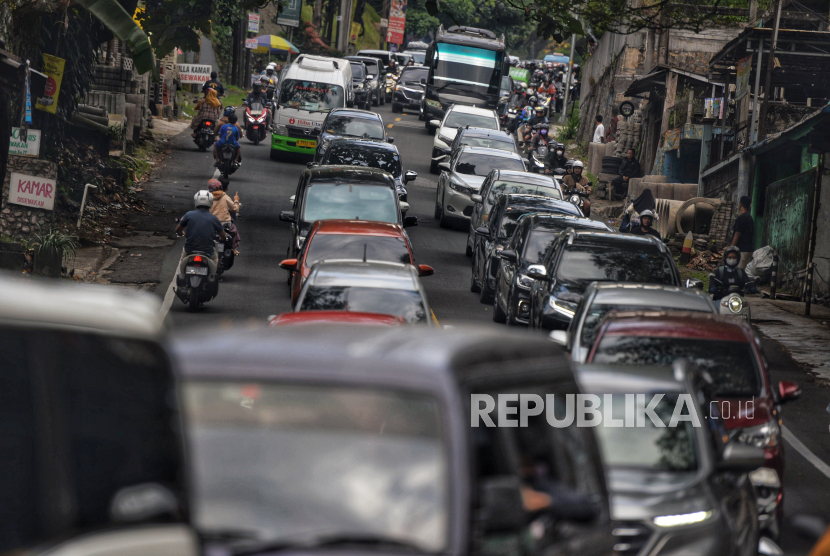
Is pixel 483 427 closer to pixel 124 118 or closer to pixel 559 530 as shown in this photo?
pixel 559 530

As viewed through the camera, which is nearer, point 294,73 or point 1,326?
point 1,326

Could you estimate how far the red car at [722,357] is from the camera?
8.36m

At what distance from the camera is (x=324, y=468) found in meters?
3.29

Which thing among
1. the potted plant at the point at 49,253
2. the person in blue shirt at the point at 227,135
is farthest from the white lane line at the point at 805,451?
the person in blue shirt at the point at 227,135

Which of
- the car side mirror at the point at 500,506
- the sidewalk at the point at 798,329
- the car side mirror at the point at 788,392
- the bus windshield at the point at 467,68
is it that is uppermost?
the bus windshield at the point at 467,68

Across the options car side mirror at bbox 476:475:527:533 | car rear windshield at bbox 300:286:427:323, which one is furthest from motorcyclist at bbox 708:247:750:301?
car side mirror at bbox 476:475:527:533

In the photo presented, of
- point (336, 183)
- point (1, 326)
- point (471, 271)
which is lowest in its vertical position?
point (471, 271)

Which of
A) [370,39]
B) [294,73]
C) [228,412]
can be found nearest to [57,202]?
[294,73]

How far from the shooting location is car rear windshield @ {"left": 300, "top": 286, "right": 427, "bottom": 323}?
11.6 m

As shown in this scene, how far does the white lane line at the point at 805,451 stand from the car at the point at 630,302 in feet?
5.69

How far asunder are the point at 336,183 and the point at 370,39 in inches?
2963

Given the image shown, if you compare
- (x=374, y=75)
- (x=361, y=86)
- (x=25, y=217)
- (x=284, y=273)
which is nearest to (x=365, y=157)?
(x=284, y=273)

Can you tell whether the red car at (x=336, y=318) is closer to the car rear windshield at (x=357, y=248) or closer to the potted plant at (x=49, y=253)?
the car rear windshield at (x=357, y=248)

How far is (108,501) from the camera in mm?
2688
